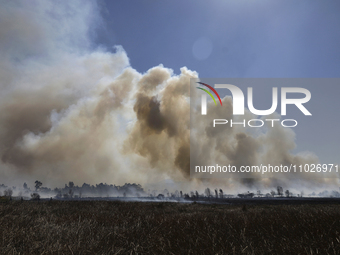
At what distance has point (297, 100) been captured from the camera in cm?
1958

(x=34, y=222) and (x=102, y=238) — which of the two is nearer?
(x=102, y=238)

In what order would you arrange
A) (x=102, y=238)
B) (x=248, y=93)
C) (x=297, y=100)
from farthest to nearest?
(x=248, y=93) → (x=297, y=100) → (x=102, y=238)

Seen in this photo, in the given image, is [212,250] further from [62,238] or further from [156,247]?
[62,238]

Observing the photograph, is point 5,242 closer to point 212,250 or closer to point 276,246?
point 212,250

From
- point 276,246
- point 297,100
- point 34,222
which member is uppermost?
point 297,100

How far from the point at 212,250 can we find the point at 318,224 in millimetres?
3464

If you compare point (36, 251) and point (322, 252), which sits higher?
point (322, 252)

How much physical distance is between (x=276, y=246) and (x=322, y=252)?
785 mm

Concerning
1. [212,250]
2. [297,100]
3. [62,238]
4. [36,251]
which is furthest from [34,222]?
[297,100]

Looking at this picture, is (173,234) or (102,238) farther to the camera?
(173,234)

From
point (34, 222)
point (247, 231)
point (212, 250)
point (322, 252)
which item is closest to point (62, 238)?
point (34, 222)

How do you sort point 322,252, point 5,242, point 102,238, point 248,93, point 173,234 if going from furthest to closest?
point 248,93, point 173,234, point 102,238, point 5,242, point 322,252

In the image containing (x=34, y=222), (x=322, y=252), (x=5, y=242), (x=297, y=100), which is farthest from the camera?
(x=297, y=100)

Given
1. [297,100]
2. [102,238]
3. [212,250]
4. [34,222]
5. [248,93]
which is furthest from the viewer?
[248,93]
